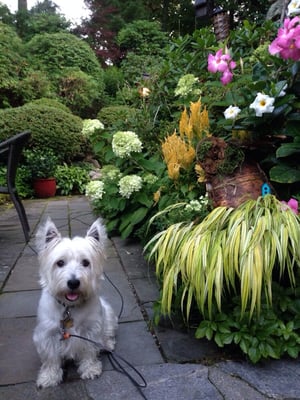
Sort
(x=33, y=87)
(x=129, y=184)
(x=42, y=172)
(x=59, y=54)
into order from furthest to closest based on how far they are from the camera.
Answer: (x=59, y=54) → (x=33, y=87) → (x=42, y=172) → (x=129, y=184)

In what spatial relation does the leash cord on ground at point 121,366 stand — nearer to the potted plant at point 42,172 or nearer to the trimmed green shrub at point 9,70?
the potted plant at point 42,172

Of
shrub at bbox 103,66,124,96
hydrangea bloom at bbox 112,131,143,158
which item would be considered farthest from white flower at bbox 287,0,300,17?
shrub at bbox 103,66,124,96

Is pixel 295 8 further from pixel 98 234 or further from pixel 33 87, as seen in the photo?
pixel 33 87

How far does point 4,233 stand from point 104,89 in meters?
8.14

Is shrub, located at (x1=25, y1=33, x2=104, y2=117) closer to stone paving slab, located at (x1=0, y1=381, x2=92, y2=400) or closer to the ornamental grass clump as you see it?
the ornamental grass clump

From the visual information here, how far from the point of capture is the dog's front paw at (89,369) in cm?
181

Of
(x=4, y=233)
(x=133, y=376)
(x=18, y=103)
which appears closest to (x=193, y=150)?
(x=133, y=376)

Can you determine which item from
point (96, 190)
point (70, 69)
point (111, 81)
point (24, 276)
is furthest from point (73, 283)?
point (111, 81)

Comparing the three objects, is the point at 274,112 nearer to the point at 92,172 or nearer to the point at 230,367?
the point at 230,367

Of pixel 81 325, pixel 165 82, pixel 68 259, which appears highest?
pixel 165 82

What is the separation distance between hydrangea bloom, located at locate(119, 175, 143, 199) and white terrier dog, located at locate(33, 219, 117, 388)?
1629 millimetres

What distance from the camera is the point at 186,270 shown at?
2020 mm

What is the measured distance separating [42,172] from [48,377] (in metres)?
5.59

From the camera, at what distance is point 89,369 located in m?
1.82
